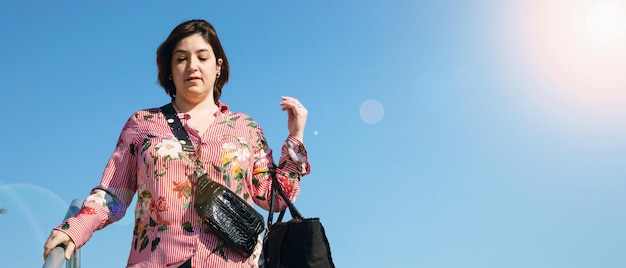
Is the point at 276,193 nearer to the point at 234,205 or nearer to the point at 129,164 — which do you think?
the point at 234,205

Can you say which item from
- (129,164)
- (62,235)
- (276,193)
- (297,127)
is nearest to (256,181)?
(276,193)

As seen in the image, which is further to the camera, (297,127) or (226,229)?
(297,127)

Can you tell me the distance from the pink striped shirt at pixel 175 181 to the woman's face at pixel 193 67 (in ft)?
0.50

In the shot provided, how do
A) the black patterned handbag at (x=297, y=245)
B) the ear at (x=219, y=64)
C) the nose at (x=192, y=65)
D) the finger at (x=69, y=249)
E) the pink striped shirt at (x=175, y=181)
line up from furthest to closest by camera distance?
the ear at (x=219, y=64)
the nose at (x=192, y=65)
the black patterned handbag at (x=297, y=245)
the pink striped shirt at (x=175, y=181)
the finger at (x=69, y=249)

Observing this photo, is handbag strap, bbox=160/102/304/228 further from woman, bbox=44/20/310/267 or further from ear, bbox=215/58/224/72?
ear, bbox=215/58/224/72

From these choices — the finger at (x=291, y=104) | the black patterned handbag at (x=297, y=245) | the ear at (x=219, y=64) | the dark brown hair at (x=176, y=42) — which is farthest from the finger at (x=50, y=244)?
the finger at (x=291, y=104)

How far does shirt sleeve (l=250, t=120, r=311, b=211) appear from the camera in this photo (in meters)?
4.00

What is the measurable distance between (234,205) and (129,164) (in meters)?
0.62

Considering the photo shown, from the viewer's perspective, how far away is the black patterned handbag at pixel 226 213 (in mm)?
3551

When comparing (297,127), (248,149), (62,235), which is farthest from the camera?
(297,127)

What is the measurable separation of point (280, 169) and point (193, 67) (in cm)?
73

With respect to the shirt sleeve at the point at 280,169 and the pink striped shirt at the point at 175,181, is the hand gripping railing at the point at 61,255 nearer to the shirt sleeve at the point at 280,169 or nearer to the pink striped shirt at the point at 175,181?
the pink striped shirt at the point at 175,181

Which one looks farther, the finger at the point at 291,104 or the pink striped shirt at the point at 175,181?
the finger at the point at 291,104

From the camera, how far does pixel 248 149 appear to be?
12.8 feet
